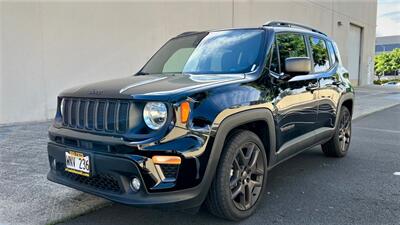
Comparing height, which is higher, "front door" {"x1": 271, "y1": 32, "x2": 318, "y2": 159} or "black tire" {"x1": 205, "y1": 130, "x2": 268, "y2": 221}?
"front door" {"x1": 271, "y1": 32, "x2": 318, "y2": 159}

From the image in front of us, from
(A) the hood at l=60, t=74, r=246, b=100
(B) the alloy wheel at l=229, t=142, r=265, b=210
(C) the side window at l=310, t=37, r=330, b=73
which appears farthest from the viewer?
(C) the side window at l=310, t=37, r=330, b=73

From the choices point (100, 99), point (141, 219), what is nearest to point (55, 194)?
point (141, 219)

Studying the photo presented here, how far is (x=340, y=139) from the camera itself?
227 inches

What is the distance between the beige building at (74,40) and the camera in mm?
7961

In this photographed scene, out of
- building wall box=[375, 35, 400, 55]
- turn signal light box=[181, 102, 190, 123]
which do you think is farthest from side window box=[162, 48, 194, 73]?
building wall box=[375, 35, 400, 55]

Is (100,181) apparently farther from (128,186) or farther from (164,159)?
(164,159)

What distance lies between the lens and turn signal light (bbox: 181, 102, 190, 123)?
284 centimetres

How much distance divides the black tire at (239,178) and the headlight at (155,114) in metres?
0.64

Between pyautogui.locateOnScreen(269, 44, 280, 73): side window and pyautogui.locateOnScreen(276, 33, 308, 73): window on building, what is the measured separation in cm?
9

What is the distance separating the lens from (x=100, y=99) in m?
3.10

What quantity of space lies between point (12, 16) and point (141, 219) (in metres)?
6.18

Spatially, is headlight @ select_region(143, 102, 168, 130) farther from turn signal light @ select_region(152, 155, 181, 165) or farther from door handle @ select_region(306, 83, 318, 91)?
door handle @ select_region(306, 83, 318, 91)

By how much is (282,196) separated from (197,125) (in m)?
1.73

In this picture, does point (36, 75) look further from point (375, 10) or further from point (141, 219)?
point (375, 10)
